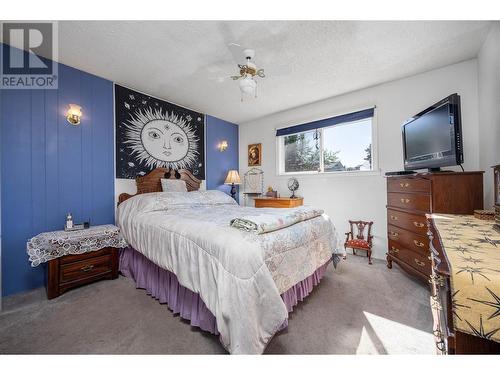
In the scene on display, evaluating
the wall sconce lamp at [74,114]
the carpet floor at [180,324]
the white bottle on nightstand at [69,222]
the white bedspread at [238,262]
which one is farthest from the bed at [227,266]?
the wall sconce lamp at [74,114]

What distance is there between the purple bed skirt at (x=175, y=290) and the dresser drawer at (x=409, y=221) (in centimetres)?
106

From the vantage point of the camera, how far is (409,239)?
2.17m

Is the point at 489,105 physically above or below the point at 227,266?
above

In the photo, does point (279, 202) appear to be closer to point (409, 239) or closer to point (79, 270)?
point (409, 239)

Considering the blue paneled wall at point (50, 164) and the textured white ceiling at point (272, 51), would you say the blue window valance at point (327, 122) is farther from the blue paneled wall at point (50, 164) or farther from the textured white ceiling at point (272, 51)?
the blue paneled wall at point (50, 164)

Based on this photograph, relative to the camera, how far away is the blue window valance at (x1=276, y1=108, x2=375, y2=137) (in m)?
3.09

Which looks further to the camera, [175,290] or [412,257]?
[412,257]

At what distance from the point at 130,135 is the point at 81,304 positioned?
2.21m

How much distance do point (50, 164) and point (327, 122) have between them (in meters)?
3.98

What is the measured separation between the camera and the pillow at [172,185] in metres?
3.18

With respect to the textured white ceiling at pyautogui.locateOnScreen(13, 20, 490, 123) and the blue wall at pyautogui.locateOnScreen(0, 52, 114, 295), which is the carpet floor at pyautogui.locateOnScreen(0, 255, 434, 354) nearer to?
the blue wall at pyautogui.locateOnScreen(0, 52, 114, 295)

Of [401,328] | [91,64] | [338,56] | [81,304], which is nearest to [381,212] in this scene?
[401,328]

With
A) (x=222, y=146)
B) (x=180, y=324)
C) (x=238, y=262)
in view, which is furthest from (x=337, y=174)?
(x=180, y=324)

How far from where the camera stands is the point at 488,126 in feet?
6.54
